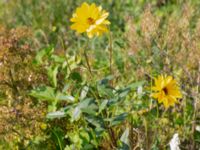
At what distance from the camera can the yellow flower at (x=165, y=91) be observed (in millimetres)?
2457

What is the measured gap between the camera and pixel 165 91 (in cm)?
249

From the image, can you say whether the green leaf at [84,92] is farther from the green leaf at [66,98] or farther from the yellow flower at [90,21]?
the yellow flower at [90,21]

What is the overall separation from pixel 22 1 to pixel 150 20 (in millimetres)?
3074

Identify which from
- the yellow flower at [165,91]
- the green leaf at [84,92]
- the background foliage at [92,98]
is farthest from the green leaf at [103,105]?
the yellow flower at [165,91]

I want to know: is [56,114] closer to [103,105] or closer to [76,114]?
[76,114]

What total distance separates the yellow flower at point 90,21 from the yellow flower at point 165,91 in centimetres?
32

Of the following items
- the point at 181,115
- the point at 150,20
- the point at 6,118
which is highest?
the point at 150,20

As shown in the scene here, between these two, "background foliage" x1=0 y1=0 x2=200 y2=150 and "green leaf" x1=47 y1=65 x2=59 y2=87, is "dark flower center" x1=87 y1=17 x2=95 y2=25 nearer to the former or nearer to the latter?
"background foliage" x1=0 y1=0 x2=200 y2=150

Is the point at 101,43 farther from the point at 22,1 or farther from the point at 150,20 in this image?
the point at 150,20

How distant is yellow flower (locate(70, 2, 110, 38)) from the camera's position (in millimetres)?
2520

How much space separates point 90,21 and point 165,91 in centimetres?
44

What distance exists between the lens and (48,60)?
3.12 meters

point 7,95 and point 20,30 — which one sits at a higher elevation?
point 20,30

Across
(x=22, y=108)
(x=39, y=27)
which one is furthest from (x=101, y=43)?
(x=22, y=108)
